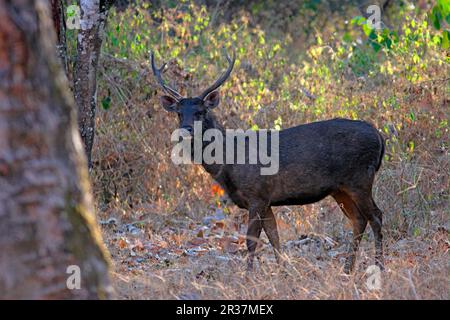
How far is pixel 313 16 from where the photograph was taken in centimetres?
1847

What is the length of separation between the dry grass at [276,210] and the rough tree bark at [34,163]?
6.14 ft

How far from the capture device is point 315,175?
8.24m

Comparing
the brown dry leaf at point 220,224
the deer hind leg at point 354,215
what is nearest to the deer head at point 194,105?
the deer hind leg at point 354,215

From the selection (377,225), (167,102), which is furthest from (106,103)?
(377,225)

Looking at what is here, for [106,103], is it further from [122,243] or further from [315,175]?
[315,175]

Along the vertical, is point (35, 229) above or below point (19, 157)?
below

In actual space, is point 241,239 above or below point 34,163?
below

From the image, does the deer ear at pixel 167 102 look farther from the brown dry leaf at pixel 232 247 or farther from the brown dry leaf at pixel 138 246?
the brown dry leaf at pixel 232 247

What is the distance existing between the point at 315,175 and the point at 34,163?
14.4ft

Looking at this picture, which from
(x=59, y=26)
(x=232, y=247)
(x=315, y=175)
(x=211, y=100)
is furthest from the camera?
(x=232, y=247)

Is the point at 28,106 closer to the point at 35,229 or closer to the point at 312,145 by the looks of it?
the point at 35,229
